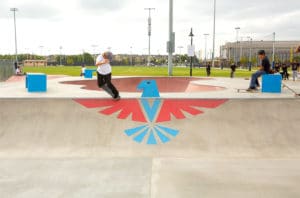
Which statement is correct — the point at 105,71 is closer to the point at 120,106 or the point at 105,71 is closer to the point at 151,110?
the point at 120,106

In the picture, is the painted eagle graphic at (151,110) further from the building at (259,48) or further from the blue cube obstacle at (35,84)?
the building at (259,48)

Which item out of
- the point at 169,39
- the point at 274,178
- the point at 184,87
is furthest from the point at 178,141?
the point at 169,39

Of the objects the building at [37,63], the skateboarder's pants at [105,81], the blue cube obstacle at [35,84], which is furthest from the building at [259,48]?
the skateboarder's pants at [105,81]

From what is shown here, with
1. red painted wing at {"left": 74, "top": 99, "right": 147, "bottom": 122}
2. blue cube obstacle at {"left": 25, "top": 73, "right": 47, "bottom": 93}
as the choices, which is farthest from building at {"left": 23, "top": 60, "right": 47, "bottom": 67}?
red painted wing at {"left": 74, "top": 99, "right": 147, "bottom": 122}

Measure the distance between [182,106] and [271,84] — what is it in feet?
15.9

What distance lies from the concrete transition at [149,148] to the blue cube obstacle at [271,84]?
9.93 ft

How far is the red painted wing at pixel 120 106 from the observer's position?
8321 millimetres

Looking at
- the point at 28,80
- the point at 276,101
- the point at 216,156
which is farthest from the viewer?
the point at 28,80

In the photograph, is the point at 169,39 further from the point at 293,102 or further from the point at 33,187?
the point at 33,187

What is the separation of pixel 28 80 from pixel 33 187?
7.88 m

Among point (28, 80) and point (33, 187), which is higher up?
point (28, 80)

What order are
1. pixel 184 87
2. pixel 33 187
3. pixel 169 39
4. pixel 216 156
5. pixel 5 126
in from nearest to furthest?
pixel 33 187
pixel 216 156
pixel 5 126
pixel 184 87
pixel 169 39

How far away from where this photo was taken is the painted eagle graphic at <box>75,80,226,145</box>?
780cm

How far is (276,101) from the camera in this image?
8648 millimetres
